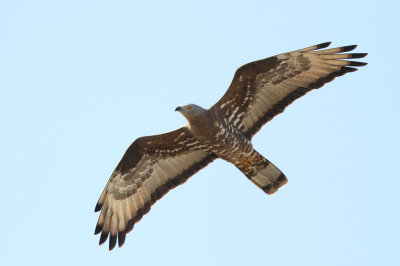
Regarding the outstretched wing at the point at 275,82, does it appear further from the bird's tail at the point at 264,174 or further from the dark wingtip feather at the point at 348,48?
the bird's tail at the point at 264,174

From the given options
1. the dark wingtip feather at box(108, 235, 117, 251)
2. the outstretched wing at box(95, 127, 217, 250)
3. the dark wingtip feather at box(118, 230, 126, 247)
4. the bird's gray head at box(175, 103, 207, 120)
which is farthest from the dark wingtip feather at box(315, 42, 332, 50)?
the dark wingtip feather at box(108, 235, 117, 251)

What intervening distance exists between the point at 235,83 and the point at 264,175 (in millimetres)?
2276

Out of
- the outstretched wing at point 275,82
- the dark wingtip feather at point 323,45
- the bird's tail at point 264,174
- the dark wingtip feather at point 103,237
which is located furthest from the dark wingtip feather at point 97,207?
the dark wingtip feather at point 323,45

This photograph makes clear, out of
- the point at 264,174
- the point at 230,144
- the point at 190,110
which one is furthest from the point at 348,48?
the point at 190,110

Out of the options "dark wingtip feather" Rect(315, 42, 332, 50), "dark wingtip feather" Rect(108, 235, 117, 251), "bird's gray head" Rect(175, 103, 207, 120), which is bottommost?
"dark wingtip feather" Rect(108, 235, 117, 251)

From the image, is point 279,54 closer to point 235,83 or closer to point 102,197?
point 235,83

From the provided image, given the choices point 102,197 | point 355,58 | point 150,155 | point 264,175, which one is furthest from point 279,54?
point 102,197

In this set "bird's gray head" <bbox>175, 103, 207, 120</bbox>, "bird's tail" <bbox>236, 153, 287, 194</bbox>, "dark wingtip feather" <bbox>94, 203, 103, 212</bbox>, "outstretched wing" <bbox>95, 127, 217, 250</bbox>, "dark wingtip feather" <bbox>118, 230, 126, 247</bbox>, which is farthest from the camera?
"dark wingtip feather" <bbox>94, 203, 103, 212</bbox>

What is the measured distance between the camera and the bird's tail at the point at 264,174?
1501 cm

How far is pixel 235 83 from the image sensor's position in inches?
568

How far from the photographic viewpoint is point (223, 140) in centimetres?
1431

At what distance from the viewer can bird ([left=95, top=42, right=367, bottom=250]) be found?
46.8ft

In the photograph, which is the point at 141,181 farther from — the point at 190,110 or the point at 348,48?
the point at 348,48

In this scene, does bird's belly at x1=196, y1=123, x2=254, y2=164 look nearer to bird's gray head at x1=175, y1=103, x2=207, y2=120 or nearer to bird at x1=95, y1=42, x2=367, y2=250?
bird at x1=95, y1=42, x2=367, y2=250
